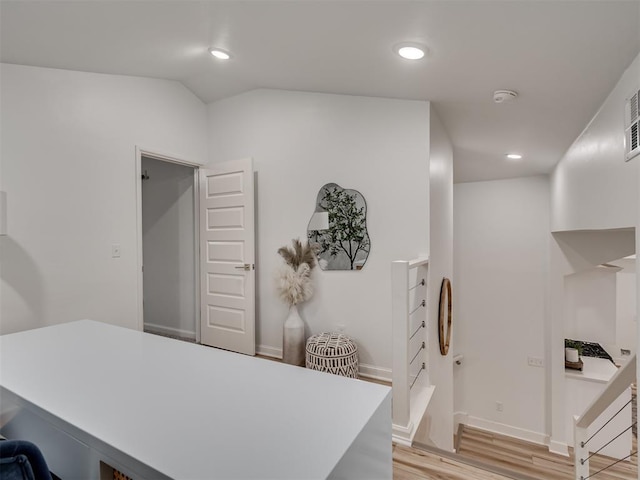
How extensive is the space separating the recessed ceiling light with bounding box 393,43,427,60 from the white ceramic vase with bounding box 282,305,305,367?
2243mm

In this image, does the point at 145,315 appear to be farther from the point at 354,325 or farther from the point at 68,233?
the point at 354,325

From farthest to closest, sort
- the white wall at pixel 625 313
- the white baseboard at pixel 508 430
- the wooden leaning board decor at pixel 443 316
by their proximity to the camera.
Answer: the white wall at pixel 625 313 → the white baseboard at pixel 508 430 → the wooden leaning board decor at pixel 443 316

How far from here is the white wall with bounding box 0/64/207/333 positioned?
2.44m

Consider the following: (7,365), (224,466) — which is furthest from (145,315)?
(224,466)

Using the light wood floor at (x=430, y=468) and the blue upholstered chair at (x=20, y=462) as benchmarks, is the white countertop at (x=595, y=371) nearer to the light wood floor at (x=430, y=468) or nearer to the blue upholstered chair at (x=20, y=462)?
the light wood floor at (x=430, y=468)

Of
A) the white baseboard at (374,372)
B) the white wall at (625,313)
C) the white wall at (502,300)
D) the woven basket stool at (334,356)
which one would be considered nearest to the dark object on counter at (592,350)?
the white wall at (502,300)

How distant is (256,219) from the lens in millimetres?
3650

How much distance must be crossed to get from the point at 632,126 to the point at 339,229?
2.05 metres

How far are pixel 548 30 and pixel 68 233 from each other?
3278 millimetres

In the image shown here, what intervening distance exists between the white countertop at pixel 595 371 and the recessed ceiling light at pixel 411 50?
4.31 metres

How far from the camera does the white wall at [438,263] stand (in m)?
3.00

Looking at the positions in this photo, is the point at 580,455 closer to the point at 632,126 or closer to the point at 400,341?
the point at 400,341

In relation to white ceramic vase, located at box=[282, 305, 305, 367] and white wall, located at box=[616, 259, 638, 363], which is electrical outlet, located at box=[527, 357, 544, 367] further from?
white ceramic vase, located at box=[282, 305, 305, 367]

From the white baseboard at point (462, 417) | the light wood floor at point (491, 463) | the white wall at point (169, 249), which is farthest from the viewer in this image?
the white baseboard at point (462, 417)
